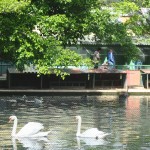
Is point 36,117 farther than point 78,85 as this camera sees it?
No

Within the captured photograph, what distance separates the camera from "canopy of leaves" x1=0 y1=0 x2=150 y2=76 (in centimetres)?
3531

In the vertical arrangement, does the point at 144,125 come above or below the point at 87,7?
below

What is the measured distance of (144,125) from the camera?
27.2 meters

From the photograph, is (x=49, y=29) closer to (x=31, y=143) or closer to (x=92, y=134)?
(x=92, y=134)

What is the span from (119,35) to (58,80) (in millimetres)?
5932

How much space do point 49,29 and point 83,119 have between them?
28.0ft

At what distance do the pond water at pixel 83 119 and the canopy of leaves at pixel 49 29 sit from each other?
209 centimetres

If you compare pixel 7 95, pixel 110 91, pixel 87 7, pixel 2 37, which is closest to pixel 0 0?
pixel 2 37

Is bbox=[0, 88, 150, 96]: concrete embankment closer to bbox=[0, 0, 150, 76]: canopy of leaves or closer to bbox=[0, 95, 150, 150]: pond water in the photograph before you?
bbox=[0, 95, 150, 150]: pond water

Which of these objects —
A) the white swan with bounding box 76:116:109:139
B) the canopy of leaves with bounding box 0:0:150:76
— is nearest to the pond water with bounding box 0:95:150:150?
the white swan with bounding box 76:116:109:139

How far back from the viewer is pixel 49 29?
36.6 metres

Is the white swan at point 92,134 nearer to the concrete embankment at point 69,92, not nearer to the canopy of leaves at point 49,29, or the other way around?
the canopy of leaves at point 49,29

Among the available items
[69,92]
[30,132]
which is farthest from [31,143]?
[69,92]

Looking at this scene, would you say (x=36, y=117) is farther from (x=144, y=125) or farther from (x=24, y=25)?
(x=24, y=25)
